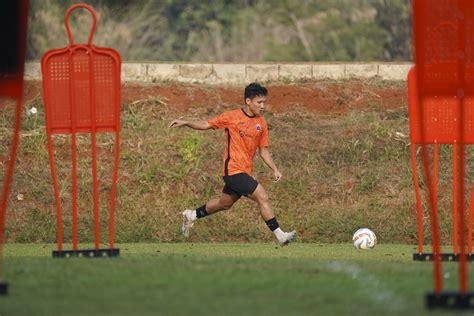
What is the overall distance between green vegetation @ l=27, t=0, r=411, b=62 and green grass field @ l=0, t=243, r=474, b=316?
24.7 meters

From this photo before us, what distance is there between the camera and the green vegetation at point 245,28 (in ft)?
123

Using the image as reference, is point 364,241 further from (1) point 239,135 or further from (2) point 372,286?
(2) point 372,286

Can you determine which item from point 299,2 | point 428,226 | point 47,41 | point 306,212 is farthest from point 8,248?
point 299,2

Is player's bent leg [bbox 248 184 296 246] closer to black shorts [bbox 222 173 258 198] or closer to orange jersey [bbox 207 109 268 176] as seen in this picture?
black shorts [bbox 222 173 258 198]

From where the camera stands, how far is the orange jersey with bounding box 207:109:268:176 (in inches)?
657

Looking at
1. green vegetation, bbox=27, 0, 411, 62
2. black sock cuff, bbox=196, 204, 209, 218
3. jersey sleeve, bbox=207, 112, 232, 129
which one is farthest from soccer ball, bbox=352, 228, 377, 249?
green vegetation, bbox=27, 0, 411, 62

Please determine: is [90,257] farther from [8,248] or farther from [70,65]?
[8,248]

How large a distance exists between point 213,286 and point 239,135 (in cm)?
629

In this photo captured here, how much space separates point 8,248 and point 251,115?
13.4ft

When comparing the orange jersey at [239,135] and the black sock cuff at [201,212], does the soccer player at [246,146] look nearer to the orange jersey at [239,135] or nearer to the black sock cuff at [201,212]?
the orange jersey at [239,135]

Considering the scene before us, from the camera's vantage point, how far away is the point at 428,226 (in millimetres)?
20594

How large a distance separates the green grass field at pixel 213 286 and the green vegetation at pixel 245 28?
2470 centimetres

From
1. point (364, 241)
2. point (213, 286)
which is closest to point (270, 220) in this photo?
point (364, 241)

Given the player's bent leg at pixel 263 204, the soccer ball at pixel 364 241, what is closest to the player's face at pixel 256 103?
the player's bent leg at pixel 263 204
